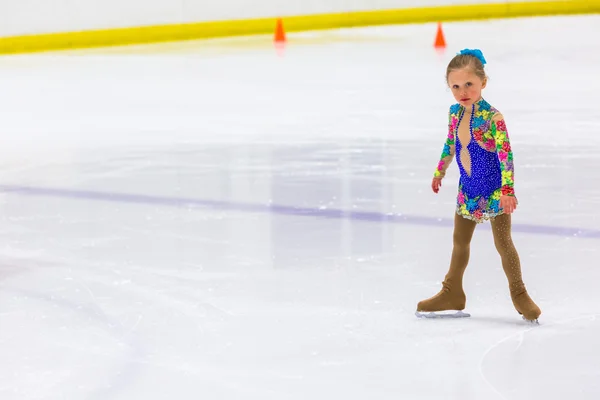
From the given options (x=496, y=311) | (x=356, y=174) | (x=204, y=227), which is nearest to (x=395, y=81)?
(x=356, y=174)

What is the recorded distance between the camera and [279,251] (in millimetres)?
3963

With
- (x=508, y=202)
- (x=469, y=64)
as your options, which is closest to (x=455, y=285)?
(x=508, y=202)

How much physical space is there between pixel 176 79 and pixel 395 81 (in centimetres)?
191

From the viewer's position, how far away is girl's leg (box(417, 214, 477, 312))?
3.15m

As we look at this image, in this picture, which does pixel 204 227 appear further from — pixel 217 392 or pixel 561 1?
pixel 561 1

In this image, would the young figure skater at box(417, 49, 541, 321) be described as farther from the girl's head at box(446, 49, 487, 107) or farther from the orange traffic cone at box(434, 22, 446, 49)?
the orange traffic cone at box(434, 22, 446, 49)

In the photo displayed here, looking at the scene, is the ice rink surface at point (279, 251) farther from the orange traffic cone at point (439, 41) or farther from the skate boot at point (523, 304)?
the orange traffic cone at point (439, 41)

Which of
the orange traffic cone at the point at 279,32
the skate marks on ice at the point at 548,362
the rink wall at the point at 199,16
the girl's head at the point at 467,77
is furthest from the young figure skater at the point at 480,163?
the orange traffic cone at the point at 279,32

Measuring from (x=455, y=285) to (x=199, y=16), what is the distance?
11220 millimetres

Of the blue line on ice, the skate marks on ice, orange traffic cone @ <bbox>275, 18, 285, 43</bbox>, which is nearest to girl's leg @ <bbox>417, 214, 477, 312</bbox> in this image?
the skate marks on ice

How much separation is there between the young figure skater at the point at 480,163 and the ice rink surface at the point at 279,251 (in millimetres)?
170

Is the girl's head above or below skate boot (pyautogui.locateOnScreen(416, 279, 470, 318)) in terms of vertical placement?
above

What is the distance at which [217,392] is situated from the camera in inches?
102

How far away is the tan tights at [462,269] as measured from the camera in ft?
9.98
